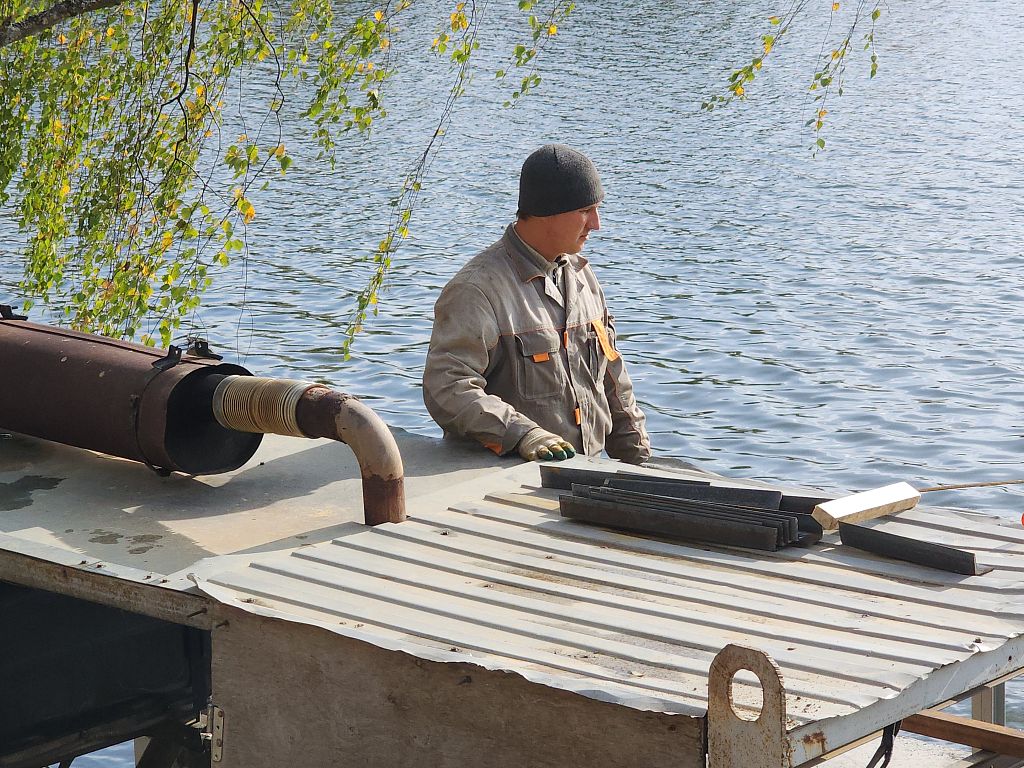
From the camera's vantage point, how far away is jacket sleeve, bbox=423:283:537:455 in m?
4.66

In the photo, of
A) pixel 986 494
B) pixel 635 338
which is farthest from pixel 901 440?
pixel 635 338

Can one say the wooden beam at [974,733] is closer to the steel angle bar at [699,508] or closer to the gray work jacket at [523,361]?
the steel angle bar at [699,508]

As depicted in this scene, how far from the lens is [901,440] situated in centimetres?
974

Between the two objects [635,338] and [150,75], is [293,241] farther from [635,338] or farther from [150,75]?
[150,75]

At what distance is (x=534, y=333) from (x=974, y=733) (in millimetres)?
1934

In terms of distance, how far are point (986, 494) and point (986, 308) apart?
3.40 m

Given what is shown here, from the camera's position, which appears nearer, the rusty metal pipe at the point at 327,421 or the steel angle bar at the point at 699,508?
the steel angle bar at the point at 699,508

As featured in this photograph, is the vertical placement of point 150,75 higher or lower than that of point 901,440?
higher

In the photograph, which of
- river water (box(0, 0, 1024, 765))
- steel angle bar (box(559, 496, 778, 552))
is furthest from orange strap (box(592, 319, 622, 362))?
river water (box(0, 0, 1024, 765))

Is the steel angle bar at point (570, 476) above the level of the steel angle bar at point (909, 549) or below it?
above

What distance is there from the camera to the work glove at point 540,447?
459 cm

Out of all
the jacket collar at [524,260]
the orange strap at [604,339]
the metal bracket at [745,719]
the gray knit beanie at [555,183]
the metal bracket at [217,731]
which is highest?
the gray knit beanie at [555,183]

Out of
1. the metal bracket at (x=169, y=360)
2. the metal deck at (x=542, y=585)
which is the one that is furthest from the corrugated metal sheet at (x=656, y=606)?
the metal bracket at (x=169, y=360)

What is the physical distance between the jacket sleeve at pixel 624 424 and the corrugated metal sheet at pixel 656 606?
160 cm
